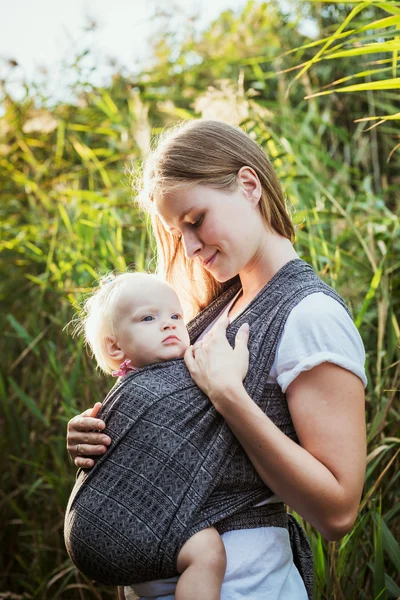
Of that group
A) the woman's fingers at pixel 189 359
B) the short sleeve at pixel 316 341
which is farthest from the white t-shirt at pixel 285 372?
the woman's fingers at pixel 189 359

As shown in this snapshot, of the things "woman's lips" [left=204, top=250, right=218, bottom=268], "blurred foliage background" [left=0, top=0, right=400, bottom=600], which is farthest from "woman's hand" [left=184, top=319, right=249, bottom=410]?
A: "blurred foliage background" [left=0, top=0, right=400, bottom=600]

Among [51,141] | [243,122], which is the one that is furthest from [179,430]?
[51,141]

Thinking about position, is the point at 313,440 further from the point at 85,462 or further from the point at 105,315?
the point at 105,315

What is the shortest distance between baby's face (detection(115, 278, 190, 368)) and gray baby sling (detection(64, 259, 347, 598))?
0.27 ft

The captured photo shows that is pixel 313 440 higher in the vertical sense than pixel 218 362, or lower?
lower

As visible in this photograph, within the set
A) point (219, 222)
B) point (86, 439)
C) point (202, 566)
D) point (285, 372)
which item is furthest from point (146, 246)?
point (202, 566)

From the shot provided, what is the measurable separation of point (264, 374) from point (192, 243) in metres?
0.38

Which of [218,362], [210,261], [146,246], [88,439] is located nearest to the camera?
[218,362]

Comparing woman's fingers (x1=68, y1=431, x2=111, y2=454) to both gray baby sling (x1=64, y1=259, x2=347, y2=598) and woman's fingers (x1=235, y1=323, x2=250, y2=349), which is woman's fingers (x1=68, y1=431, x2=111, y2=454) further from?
woman's fingers (x1=235, y1=323, x2=250, y2=349)

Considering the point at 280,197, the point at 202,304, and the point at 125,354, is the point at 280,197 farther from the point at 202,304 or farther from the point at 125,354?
the point at 125,354

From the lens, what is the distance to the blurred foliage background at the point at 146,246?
2.18 m

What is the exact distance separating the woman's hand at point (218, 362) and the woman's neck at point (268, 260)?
179 mm

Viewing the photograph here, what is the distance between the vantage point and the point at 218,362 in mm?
1497

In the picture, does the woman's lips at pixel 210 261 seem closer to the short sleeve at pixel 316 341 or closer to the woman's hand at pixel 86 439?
the short sleeve at pixel 316 341
